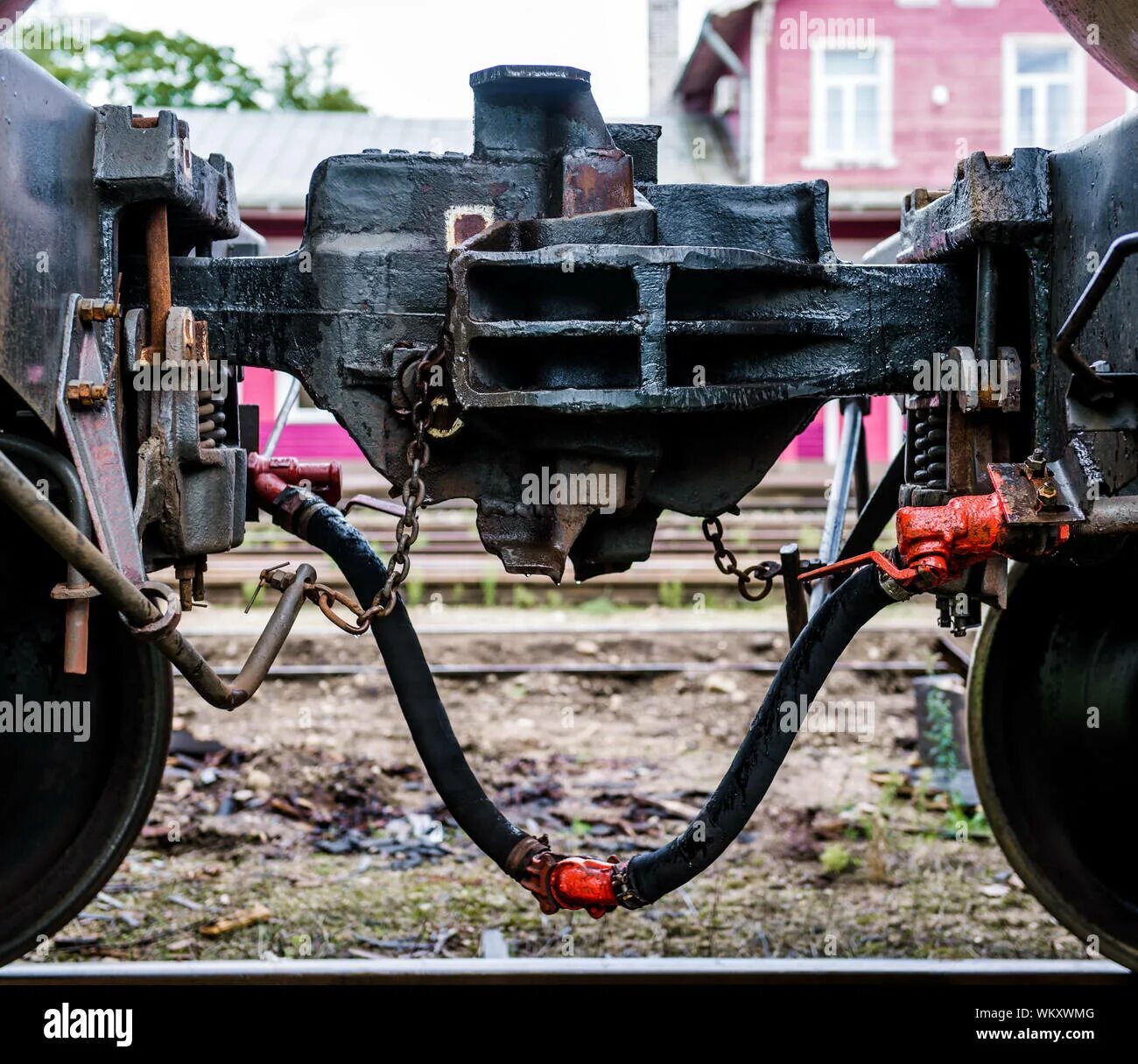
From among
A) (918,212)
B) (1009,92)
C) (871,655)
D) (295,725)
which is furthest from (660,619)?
(1009,92)

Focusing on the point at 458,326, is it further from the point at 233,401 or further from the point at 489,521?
the point at 233,401

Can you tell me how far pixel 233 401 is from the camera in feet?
8.77

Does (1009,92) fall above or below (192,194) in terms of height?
above

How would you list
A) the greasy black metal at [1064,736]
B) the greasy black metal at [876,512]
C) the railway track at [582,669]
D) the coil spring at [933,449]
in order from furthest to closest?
the railway track at [582,669]
the greasy black metal at [876,512]
the greasy black metal at [1064,736]
the coil spring at [933,449]

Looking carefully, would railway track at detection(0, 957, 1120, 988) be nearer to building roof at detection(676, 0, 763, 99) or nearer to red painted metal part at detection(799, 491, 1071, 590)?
red painted metal part at detection(799, 491, 1071, 590)

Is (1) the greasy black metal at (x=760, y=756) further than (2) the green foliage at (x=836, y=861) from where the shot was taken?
No

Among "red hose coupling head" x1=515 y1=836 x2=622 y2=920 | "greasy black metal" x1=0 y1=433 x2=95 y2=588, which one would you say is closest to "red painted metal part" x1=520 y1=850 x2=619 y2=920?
"red hose coupling head" x1=515 y1=836 x2=622 y2=920

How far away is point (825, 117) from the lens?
16422mm

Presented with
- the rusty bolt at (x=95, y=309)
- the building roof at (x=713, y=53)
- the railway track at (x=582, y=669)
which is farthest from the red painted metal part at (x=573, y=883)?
the building roof at (x=713, y=53)

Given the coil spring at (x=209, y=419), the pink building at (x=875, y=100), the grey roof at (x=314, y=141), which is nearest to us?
the coil spring at (x=209, y=419)

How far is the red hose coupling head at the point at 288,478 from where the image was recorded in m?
2.71

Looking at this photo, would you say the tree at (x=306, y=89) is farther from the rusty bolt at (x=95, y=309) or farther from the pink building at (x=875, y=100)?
the rusty bolt at (x=95, y=309)

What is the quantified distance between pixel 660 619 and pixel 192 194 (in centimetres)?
638

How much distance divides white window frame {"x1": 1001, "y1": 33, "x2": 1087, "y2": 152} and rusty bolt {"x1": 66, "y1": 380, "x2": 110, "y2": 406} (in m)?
16.5
